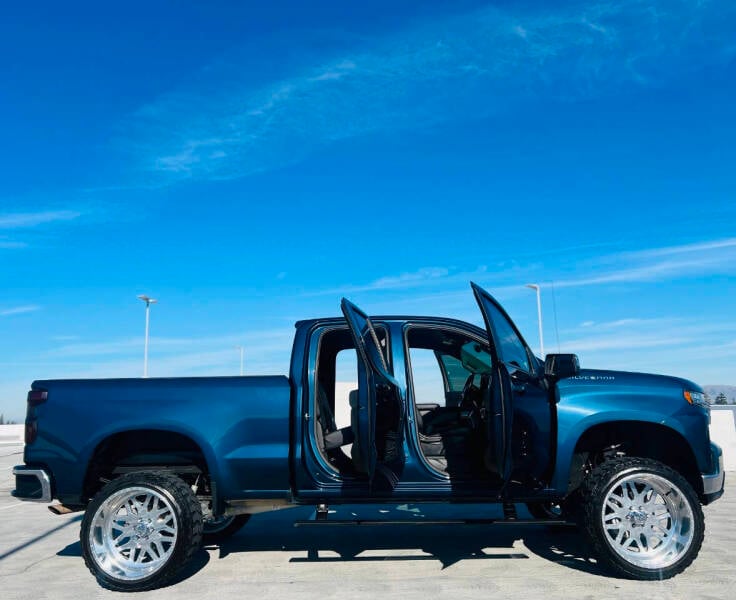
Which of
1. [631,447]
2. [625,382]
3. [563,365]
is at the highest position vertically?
[563,365]

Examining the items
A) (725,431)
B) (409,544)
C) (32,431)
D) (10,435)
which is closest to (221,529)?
(409,544)

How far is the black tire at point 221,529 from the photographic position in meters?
6.28

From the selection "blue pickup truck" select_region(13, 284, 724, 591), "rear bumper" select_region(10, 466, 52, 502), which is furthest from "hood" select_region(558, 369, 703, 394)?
"rear bumper" select_region(10, 466, 52, 502)

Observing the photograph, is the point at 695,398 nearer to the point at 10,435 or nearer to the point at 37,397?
the point at 37,397

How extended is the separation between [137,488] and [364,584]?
179 centimetres

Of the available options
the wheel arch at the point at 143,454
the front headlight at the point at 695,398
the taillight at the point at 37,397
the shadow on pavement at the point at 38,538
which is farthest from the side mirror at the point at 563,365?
the shadow on pavement at the point at 38,538

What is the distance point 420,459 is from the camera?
16.3 feet

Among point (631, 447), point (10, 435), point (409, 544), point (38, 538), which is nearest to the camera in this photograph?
point (631, 447)

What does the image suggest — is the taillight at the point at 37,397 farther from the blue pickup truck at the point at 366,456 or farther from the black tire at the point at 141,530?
the black tire at the point at 141,530

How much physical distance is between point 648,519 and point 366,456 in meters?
2.11

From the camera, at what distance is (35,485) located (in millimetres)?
4906

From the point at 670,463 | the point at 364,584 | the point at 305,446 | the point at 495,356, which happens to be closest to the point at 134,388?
the point at 305,446

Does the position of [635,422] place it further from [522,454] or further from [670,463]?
[522,454]

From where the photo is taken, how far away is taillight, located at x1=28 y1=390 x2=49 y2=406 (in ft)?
16.6
